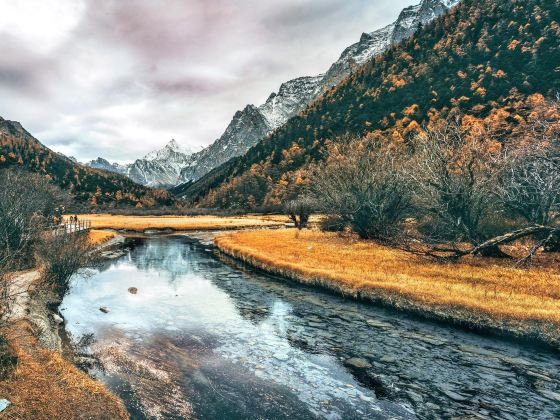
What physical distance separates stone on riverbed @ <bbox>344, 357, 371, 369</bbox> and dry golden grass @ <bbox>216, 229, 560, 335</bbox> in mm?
6968

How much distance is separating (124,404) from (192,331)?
6869 mm

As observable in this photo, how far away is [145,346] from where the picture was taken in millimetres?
14914

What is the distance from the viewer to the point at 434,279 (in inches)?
898

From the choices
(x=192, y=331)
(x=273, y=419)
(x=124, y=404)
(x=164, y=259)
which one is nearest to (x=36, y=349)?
(x=124, y=404)

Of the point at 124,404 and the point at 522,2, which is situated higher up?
the point at 522,2

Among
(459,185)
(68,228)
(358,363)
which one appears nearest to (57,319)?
(358,363)

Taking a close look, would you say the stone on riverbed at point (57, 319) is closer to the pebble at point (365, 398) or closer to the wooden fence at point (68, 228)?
the wooden fence at point (68, 228)

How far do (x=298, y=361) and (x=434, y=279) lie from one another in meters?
13.2

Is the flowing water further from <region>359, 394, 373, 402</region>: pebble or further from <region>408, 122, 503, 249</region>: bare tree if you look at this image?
<region>408, 122, 503, 249</region>: bare tree

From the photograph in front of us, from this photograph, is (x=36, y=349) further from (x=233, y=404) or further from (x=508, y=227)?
(x=508, y=227)

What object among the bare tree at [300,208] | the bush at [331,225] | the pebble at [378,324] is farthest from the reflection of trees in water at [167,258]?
the bare tree at [300,208]

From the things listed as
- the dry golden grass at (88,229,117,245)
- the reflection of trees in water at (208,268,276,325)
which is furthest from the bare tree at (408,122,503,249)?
the dry golden grass at (88,229,117,245)

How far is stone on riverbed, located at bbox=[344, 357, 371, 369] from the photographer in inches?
517

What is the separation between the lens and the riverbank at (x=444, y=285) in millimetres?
15875
